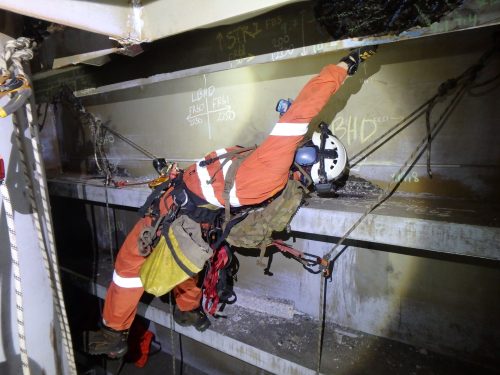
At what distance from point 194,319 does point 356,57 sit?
123 inches

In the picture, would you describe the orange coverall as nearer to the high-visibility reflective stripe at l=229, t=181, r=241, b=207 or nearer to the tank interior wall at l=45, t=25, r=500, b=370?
the high-visibility reflective stripe at l=229, t=181, r=241, b=207

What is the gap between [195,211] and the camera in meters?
2.80

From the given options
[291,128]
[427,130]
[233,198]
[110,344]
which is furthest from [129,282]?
[427,130]

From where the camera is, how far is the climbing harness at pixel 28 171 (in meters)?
1.30

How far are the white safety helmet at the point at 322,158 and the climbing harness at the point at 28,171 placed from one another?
177 centimetres

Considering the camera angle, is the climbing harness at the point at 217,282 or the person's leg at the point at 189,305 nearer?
the climbing harness at the point at 217,282

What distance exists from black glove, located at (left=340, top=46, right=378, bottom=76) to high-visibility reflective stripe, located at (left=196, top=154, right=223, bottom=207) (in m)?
1.41

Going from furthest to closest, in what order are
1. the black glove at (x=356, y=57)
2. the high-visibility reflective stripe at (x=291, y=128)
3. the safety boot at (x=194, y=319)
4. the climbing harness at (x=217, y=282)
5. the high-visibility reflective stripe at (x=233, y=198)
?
the safety boot at (x=194, y=319)
the climbing harness at (x=217, y=282)
the high-visibility reflective stripe at (x=233, y=198)
the black glove at (x=356, y=57)
the high-visibility reflective stripe at (x=291, y=128)

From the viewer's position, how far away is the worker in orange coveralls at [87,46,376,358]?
2.24m

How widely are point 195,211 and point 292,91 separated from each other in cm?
161

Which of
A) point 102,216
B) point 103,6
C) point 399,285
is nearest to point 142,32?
point 103,6

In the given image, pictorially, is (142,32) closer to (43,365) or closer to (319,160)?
(319,160)

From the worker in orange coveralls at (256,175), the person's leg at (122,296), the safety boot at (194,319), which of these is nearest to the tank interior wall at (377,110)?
the worker in orange coveralls at (256,175)

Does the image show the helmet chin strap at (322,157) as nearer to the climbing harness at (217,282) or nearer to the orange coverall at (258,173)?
the orange coverall at (258,173)
